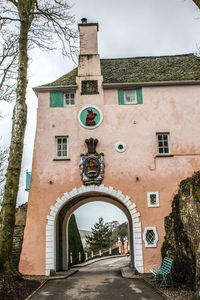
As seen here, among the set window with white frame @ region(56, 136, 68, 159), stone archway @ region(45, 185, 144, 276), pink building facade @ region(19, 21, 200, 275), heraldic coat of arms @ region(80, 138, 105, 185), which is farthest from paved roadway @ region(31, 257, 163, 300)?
window with white frame @ region(56, 136, 68, 159)

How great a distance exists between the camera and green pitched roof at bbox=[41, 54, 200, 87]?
653 inches

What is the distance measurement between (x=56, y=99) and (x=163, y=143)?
5.98 m

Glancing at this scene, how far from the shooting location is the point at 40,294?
9477 millimetres

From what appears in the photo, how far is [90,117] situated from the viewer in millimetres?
15797

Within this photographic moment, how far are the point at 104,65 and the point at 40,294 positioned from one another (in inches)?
537

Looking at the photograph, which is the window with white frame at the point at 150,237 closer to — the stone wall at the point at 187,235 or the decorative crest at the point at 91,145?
the stone wall at the point at 187,235

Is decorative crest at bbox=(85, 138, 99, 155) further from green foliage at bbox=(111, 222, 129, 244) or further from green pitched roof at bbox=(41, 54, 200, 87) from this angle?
green foliage at bbox=(111, 222, 129, 244)

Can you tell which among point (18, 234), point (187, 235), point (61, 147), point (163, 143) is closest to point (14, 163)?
point (61, 147)

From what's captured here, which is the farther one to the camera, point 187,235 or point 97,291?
point 97,291

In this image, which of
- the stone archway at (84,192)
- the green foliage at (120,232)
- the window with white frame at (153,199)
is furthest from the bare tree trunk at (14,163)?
the green foliage at (120,232)

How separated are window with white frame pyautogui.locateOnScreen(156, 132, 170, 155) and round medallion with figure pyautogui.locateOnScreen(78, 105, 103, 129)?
10.3 feet

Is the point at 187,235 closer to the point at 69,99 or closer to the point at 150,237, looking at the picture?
the point at 150,237

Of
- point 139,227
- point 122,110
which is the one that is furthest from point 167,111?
point 139,227

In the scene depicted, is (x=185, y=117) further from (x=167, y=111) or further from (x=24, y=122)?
(x=24, y=122)
